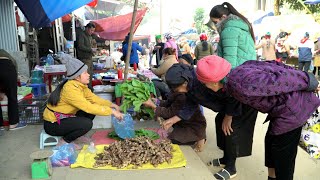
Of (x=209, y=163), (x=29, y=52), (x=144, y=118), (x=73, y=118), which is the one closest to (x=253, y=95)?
(x=209, y=163)

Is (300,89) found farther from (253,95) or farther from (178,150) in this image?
(178,150)

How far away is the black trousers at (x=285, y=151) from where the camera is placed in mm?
2361

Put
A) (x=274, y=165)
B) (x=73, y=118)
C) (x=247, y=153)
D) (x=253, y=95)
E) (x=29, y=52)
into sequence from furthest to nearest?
(x=29, y=52) → (x=73, y=118) → (x=247, y=153) → (x=274, y=165) → (x=253, y=95)

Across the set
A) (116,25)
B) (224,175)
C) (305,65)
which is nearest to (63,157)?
(224,175)

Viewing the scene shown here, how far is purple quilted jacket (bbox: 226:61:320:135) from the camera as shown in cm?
212

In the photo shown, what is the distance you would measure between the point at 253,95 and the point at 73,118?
2013 mm

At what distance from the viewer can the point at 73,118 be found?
333 cm

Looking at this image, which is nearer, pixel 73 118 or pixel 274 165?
pixel 274 165

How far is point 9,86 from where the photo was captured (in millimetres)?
3922

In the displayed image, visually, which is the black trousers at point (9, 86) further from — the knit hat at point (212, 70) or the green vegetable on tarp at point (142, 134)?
the knit hat at point (212, 70)

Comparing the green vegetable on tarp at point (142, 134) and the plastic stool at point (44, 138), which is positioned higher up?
the plastic stool at point (44, 138)

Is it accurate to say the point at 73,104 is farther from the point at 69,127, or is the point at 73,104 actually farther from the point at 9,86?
the point at 9,86

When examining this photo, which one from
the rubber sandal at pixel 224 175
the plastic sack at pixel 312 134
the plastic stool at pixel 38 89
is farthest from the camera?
the plastic stool at pixel 38 89

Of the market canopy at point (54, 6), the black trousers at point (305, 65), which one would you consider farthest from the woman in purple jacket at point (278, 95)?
the black trousers at point (305, 65)
